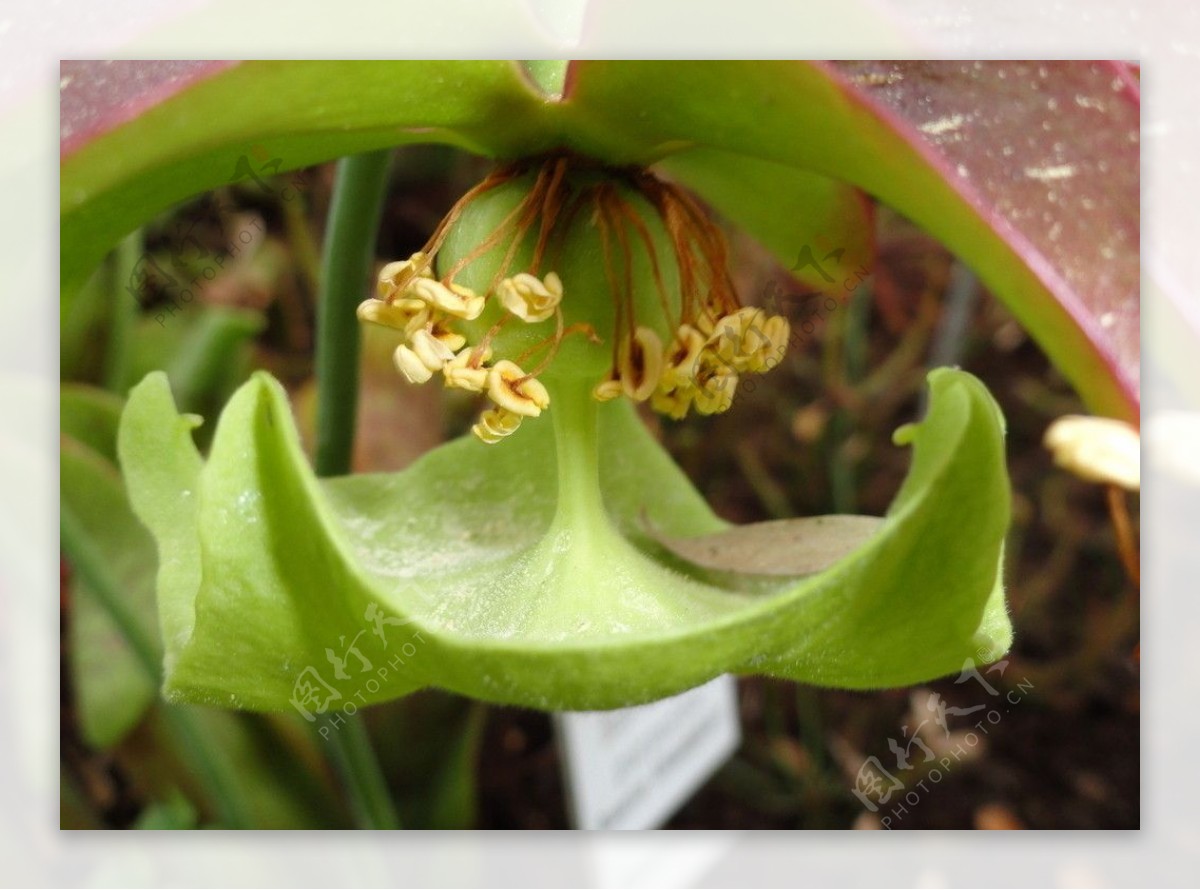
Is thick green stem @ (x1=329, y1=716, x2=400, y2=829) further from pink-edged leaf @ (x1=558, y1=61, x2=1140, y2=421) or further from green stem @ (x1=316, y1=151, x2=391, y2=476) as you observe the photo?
pink-edged leaf @ (x1=558, y1=61, x2=1140, y2=421)

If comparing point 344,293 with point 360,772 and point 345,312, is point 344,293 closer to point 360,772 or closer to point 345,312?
point 345,312

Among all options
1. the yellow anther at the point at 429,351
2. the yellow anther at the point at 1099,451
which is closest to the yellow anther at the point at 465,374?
the yellow anther at the point at 429,351

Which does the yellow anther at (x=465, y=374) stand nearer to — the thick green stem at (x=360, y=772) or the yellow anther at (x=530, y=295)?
the yellow anther at (x=530, y=295)

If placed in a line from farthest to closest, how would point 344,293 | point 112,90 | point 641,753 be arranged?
point 641,753 → point 344,293 → point 112,90

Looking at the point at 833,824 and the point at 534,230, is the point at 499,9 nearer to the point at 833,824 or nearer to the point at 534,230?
the point at 534,230

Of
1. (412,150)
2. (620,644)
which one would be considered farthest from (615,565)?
(412,150)

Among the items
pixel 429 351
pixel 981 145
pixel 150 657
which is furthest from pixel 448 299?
pixel 150 657
